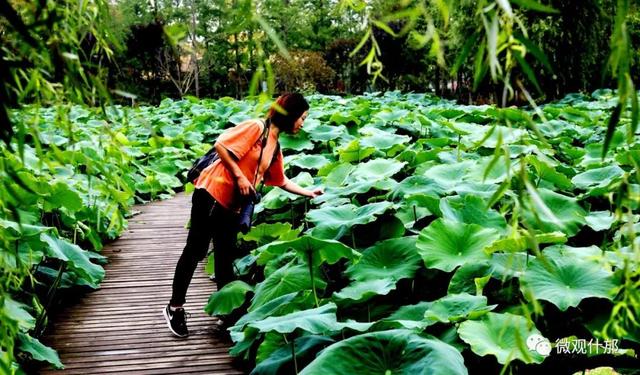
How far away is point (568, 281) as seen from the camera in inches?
85.5

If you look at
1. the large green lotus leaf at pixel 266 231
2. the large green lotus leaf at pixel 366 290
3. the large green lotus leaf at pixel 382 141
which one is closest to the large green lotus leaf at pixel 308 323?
the large green lotus leaf at pixel 366 290

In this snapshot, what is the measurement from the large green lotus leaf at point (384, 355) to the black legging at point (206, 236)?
122 centimetres

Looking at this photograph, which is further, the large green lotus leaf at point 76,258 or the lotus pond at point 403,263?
the large green lotus leaf at point 76,258

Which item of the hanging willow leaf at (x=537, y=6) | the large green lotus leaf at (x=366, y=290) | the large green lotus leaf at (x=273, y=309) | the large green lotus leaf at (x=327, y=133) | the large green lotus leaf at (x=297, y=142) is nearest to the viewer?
the hanging willow leaf at (x=537, y=6)

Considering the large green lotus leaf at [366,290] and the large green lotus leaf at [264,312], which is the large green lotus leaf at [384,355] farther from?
the large green lotus leaf at [264,312]

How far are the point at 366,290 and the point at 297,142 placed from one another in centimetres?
350

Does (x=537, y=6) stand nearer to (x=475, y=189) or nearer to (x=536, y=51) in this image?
(x=536, y=51)

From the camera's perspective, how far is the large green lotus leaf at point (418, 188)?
9.79ft

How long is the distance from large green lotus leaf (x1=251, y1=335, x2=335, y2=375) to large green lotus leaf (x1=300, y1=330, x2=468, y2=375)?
0.40 meters

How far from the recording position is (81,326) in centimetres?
309

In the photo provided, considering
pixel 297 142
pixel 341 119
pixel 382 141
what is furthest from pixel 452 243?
pixel 341 119

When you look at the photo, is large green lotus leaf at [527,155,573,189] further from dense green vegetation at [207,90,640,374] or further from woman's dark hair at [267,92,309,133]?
woman's dark hair at [267,92,309,133]

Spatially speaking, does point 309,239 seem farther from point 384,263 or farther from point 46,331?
point 46,331


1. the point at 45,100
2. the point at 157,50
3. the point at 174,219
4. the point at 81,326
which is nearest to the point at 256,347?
the point at 81,326
